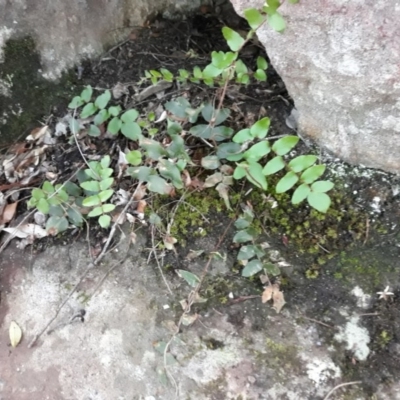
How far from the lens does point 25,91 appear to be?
211 centimetres

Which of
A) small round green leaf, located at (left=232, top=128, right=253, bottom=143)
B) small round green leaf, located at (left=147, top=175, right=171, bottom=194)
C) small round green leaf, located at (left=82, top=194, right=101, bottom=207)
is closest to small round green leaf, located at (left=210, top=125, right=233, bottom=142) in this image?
small round green leaf, located at (left=232, top=128, right=253, bottom=143)

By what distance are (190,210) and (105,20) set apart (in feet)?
3.17

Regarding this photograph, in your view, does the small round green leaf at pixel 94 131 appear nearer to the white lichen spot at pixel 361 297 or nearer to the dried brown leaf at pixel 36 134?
the dried brown leaf at pixel 36 134

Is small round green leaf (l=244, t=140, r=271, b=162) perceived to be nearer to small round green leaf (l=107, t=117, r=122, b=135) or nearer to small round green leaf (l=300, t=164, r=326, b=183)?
small round green leaf (l=300, t=164, r=326, b=183)

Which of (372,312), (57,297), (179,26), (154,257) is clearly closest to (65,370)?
(57,297)

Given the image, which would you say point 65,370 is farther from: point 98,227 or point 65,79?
point 65,79

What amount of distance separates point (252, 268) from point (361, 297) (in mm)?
359

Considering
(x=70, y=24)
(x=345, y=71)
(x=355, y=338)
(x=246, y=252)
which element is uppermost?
(x=70, y=24)

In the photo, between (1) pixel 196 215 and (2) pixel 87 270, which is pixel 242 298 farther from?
(2) pixel 87 270

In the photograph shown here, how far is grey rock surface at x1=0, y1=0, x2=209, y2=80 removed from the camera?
6.48ft

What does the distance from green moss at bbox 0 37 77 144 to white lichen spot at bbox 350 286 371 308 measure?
1443mm

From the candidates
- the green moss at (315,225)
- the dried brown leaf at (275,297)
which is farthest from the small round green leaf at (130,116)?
the dried brown leaf at (275,297)

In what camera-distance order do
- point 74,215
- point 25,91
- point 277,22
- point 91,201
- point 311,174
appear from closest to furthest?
point 277,22, point 311,174, point 91,201, point 74,215, point 25,91

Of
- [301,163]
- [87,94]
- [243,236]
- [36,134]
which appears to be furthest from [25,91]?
[301,163]
